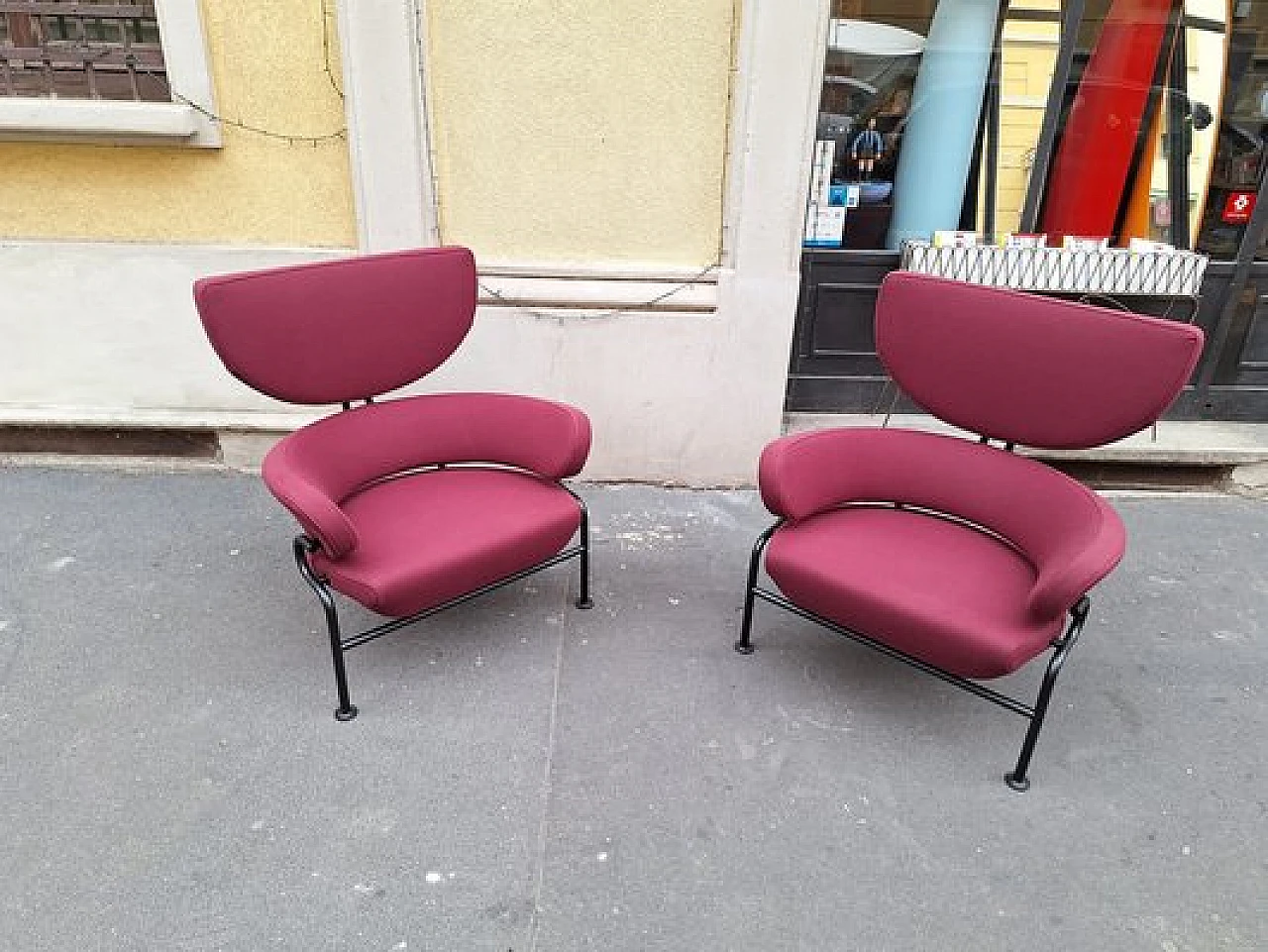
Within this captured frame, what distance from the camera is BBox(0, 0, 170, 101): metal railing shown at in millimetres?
3242

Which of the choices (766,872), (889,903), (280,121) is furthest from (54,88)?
(889,903)

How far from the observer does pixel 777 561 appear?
237cm

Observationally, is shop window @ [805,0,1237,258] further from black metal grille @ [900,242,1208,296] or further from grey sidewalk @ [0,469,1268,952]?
grey sidewalk @ [0,469,1268,952]

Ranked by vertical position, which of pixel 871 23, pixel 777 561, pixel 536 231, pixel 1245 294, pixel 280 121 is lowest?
pixel 777 561

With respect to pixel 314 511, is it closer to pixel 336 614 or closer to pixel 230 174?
pixel 336 614

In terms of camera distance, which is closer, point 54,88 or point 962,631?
point 962,631

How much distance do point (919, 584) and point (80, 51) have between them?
12.6ft

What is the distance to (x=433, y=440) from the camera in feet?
9.21

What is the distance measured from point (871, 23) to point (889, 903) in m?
3.48

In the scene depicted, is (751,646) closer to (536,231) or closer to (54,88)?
(536,231)

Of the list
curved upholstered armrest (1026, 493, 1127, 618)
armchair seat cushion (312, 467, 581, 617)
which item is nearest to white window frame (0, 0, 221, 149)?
armchair seat cushion (312, 467, 581, 617)

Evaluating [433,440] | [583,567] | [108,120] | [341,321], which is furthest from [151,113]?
[583,567]

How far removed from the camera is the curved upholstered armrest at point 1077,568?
192cm

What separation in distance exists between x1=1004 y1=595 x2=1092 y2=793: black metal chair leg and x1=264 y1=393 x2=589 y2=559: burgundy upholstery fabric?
4.73 feet
